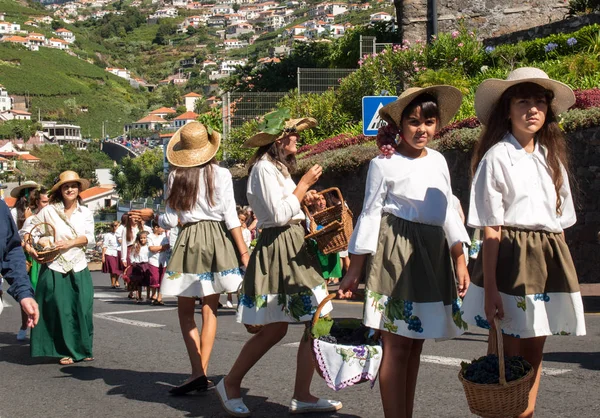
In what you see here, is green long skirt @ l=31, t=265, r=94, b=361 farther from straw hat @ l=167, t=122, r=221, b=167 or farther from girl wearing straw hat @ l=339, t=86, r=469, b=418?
girl wearing straw hat @ l=339, t=86, r=469, b=418

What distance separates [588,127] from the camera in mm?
14180

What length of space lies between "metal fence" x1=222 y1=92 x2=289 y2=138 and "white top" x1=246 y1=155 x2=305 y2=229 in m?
21.1

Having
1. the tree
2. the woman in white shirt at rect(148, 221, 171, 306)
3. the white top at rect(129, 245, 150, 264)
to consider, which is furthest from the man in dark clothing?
the tree

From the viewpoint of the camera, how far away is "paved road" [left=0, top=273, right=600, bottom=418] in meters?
6.43

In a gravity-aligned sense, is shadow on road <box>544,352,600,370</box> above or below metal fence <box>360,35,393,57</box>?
below

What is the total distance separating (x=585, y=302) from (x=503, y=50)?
10.6m

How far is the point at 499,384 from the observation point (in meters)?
4.34

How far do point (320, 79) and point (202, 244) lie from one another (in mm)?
20414

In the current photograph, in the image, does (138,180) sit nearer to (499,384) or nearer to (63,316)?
(63,316)

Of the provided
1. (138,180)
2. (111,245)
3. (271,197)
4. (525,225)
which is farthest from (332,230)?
(138,180)

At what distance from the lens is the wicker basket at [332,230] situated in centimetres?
596

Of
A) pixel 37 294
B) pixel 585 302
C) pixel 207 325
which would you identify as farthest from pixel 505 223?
pixel 585 302

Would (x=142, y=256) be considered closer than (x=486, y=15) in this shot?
Yes

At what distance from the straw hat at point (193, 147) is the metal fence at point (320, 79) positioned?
19.6m
